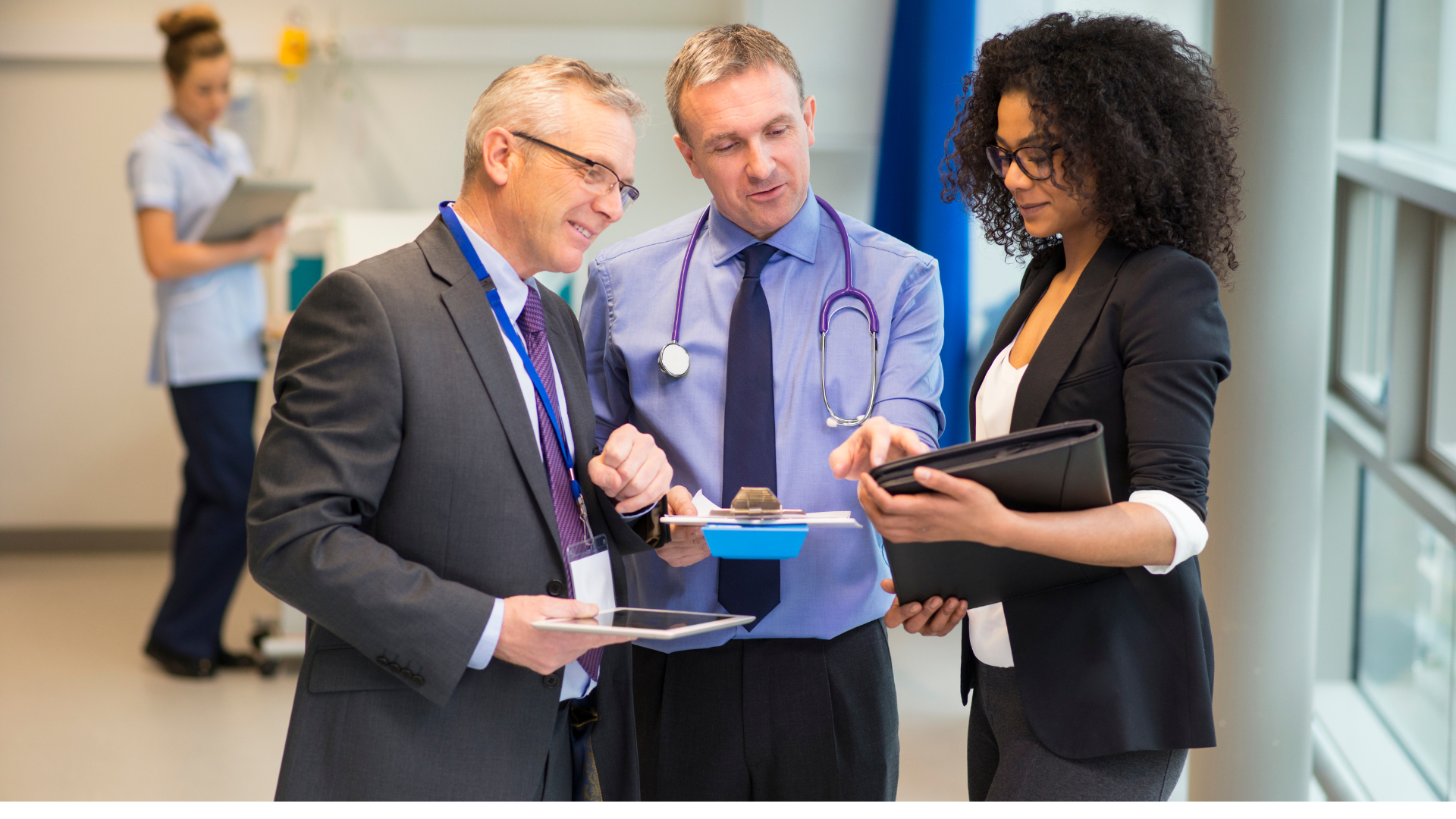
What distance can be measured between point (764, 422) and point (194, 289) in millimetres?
2994

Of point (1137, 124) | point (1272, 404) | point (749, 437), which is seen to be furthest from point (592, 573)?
point (1272, 404)

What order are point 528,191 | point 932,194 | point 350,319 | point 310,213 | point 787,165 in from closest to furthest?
point 350,319
point 528,191
point 787,165
point 932,194
point 310,213

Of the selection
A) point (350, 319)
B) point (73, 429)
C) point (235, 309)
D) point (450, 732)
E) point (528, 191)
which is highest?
point (528, 191)

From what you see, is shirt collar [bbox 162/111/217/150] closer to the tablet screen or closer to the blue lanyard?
the blue lanyard

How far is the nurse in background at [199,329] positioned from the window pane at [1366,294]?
3.82 m

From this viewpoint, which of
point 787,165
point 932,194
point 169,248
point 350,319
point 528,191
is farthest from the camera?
point 932,194

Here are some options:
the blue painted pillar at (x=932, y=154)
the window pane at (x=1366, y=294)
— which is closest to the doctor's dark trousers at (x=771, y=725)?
the blue painted pillar at (x=932, y=154)

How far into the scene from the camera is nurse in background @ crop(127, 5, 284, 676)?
395 cm

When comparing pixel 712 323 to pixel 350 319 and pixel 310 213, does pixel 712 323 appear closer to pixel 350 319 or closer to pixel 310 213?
pixel 350 319

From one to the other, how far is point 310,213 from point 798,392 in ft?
13.2

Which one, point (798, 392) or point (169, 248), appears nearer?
point (798, 392)

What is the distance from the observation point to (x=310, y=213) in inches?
204

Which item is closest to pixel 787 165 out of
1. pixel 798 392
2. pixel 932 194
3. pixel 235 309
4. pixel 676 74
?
pixel 676 74

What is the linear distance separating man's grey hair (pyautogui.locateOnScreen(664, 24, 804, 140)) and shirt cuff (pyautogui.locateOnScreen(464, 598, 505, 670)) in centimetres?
83
